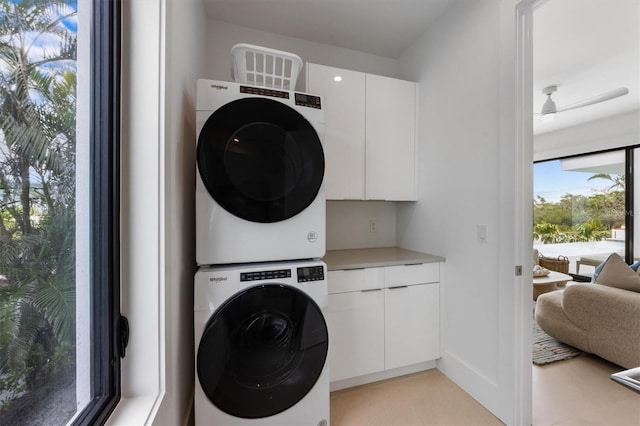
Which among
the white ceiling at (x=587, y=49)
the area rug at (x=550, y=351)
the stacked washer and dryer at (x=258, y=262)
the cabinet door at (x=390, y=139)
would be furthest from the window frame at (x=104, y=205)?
the area rug at (x=550, y=351)

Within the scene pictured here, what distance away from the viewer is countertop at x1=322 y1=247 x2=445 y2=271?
5.91ft

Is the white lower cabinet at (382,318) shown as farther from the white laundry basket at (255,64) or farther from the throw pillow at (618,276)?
the throw pillow at (618,276)

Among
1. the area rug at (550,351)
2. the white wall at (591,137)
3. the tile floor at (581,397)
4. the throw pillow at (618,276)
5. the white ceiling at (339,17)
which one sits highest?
the white ceiling at (339,17)

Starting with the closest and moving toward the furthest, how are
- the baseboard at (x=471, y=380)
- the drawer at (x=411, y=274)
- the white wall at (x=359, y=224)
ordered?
the baseboard at (x=471, y=380) → the drawer at (x=411, y=274) → the white wall at (x=359, y=224)

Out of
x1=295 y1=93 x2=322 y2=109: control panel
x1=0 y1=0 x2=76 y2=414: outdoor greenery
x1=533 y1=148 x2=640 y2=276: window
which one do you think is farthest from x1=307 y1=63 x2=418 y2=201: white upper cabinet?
x1=533 y1=148 x2=640 y2=276: window

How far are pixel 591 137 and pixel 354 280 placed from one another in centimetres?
533

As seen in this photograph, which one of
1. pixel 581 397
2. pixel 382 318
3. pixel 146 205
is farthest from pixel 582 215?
pixel 146 205

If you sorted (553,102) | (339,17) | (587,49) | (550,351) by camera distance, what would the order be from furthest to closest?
(553,102)
(587,49)
(550,351)
(339,17)

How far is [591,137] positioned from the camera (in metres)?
4.51

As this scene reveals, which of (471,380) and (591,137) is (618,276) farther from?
(591,137)

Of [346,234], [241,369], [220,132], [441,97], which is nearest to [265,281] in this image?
[241,369]

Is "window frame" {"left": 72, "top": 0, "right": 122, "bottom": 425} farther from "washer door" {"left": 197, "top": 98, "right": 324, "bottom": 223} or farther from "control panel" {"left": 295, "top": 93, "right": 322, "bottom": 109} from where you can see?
"control panel" {"left": 295, "top": 93, "right": 322, "bottom": 109}

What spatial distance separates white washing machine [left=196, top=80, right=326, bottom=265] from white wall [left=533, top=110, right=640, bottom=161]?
5.42 meters

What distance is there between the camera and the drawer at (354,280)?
5.77 ft
